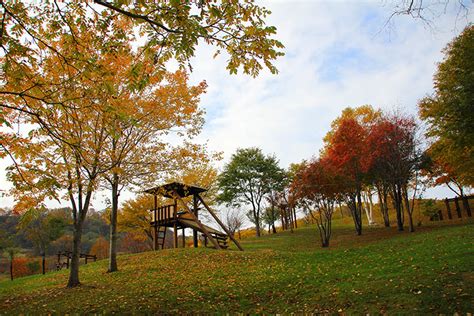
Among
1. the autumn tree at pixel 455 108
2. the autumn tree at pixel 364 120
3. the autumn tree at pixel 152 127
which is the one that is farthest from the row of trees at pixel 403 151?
the autumn tree at pixel 152 127

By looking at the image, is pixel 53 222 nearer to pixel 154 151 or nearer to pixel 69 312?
pixel 154 151

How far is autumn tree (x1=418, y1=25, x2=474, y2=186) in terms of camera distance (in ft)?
53.9

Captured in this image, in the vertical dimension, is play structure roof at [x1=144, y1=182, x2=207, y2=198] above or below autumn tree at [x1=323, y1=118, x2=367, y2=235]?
below

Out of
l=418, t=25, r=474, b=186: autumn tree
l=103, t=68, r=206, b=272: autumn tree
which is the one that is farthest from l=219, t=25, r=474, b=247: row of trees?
l=103, t=68, r=206, b=272: autumn tree

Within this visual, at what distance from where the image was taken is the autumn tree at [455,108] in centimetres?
1642

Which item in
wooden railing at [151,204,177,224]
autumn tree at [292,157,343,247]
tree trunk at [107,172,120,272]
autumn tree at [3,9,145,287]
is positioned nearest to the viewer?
autumn tree at [3,9,145,287]

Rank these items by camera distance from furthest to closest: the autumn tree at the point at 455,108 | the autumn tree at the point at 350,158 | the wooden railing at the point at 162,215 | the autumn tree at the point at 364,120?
the autumn tree at the point at 364,120
the autumn tree at the point at 350,158
the wooden railing at the point at 162,215
the autumn tree at the point at 455,108

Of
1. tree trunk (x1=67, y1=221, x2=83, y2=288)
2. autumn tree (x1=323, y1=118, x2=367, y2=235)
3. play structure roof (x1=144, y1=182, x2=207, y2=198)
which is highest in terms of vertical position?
autumn tree (x1=323, y1=118, x2=367, y2=235)

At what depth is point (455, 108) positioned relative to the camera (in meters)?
16.8

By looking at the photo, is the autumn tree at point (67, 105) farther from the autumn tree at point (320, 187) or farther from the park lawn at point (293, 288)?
the autumn tree at point (320, 187)

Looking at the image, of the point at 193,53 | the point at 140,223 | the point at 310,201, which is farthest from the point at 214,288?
the point at 140,223

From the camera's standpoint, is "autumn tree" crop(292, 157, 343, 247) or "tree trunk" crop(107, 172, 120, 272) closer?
"tree trunk" crop(107, 172, 120, 272)

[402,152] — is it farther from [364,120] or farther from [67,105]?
[67,105]

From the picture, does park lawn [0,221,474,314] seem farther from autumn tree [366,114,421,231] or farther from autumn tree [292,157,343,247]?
autumn tree [366,114,421,231]
